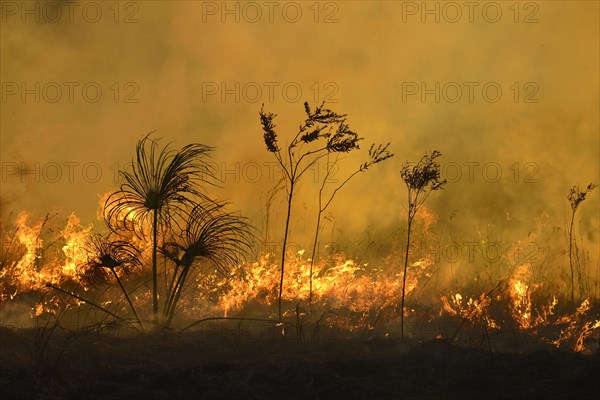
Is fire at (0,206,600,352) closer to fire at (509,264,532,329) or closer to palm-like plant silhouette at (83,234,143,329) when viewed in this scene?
fire at (509,264,532,329)

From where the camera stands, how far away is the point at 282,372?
29.7 feet

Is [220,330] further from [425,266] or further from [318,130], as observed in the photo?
[425,266]

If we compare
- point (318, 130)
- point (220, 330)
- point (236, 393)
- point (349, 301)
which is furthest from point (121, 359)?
point (349, 301)

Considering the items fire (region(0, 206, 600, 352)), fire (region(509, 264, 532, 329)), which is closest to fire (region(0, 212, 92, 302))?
fire (region(0, 206, 600, 352))

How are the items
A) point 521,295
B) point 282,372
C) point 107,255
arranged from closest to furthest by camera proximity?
point 282,372 < point 107,255 < point 521,295

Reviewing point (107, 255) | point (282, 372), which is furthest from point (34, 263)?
point (282, 372)

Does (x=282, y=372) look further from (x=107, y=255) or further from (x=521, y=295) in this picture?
(x=521, y=295)

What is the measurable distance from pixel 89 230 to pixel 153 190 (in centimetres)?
287

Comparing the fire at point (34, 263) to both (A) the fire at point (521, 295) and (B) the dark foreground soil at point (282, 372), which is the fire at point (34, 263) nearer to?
(B) the dark foreground soil at point (282, 372)

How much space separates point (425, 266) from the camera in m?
16.6

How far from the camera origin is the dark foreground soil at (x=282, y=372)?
8500 millimetres

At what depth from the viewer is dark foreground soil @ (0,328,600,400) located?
8500 millimetres

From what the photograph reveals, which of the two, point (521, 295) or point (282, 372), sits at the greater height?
point (521, 295)

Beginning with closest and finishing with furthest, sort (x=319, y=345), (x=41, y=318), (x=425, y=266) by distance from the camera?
(x=319, y=345) → (x=41, y=318) → (x=425, y=266)
